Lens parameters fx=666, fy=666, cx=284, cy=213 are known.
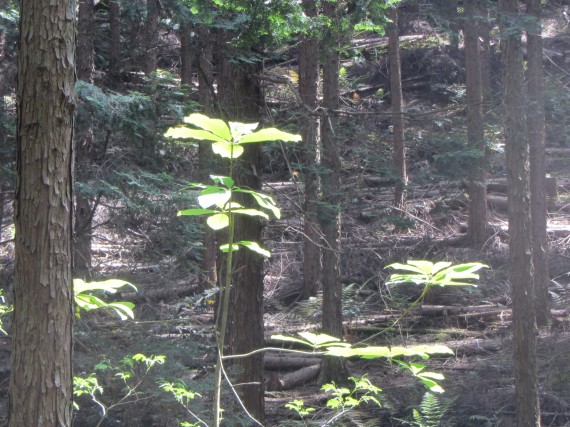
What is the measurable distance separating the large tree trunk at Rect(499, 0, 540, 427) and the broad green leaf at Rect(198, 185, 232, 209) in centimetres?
901

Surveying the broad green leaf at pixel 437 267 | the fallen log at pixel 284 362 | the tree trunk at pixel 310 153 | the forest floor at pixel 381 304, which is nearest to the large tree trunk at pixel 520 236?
the forest floor at pixel 381 304

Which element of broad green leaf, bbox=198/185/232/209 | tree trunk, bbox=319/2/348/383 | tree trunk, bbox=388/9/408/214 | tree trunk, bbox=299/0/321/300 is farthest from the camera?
tree trunk, bbox=388/9/408/214

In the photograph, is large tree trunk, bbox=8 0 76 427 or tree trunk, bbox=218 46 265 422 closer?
large tree trunk, bbox=8 0 76 427

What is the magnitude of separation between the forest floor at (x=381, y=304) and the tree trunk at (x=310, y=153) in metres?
0.35

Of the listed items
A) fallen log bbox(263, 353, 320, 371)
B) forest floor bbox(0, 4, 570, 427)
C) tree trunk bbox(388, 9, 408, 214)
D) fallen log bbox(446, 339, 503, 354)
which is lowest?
fallen log bbox(263, 353, 320, 371)

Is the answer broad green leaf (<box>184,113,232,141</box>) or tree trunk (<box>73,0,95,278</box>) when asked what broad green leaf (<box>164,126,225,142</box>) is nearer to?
broad green leaf (<box>184,113,232,141</box>)

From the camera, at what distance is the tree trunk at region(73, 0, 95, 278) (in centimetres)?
914

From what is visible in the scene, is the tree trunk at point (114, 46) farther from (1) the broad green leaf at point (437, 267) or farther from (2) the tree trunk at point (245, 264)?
(1) the broad green leaf at point (437, 267)

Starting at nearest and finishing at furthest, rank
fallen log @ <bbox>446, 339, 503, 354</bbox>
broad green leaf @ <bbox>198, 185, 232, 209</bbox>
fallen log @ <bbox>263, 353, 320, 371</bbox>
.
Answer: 1. broad green leaf @ <bbox>198, 185, 232, 209</bbox>
2. fallen log @ <bbox>263, 353, 320, 371</bbox>
3. fallen log @ <bbox>446, 339, 503, 354</bbox>

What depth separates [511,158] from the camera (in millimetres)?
10195

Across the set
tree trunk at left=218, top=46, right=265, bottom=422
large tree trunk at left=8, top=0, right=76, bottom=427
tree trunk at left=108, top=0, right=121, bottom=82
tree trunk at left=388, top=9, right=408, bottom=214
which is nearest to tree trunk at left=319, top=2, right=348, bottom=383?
tree trunk at left=108, top=0, right=121, bottom=82

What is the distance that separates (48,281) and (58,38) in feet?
4.14

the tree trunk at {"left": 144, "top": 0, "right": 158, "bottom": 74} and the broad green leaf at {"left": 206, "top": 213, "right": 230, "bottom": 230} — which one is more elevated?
the tree trunk at {"left": 144, "top": 0, "right": 158, "bottom": 74}

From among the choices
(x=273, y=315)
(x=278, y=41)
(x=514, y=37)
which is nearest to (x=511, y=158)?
(x=514, y=37)
